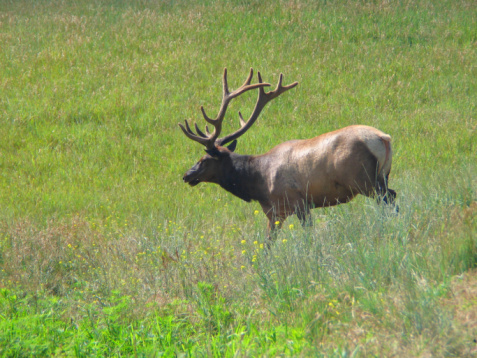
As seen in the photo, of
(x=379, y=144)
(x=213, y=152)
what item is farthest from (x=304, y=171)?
(x=213, y=152)

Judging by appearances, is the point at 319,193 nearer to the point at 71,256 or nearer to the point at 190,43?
the point at 71,256

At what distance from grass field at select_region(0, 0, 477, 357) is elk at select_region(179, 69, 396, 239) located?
344mm

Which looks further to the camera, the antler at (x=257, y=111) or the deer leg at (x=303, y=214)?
the antler at (x=257, y=111)

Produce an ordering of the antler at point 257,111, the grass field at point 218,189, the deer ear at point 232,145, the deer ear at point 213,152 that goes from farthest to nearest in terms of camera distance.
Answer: the deer ear at point 232,145
the antler at point 257,111
the deer ear at point 213,152
the grass field at point 218,189

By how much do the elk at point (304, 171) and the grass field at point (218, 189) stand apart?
344mm

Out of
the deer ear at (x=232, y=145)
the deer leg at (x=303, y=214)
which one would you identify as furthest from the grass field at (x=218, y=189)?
the deer ear at (x=232, y=145)

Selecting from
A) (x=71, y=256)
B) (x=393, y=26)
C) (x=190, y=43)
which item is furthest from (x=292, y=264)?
(x=393, y=26)

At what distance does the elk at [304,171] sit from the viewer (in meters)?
6.94

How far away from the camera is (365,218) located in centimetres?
608

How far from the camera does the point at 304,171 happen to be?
7504 mm

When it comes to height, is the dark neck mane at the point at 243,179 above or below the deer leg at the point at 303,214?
above

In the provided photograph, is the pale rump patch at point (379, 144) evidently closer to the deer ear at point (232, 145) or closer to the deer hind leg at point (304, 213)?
the deer hind leg at point (304, 213)

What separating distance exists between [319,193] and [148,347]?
381 cm

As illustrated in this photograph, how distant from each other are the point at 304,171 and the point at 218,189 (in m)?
Answer: 2.82
